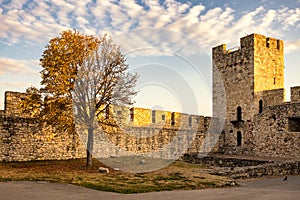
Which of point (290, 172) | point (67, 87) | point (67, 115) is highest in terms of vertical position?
point (67, 87)

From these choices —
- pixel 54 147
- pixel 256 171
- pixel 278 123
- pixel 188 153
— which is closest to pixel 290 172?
pixel 256 171

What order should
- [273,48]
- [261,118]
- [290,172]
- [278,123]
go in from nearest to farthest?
[290,172]
[278,123]
[261,118]
[273,48]

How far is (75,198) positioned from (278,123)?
19477mm

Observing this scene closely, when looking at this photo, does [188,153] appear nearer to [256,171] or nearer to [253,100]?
[253,100]

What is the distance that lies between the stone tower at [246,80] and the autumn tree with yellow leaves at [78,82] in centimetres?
1405

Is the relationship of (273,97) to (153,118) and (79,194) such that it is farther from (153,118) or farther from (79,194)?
(79,194)

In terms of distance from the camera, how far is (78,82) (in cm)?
1611

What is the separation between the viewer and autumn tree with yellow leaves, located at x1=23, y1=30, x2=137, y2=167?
1567 cm

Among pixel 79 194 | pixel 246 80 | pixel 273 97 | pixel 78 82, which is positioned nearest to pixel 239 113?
pixel 246 80

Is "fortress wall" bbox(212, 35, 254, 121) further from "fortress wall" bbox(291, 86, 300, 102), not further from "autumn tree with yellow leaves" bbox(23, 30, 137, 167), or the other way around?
"autumn tree with yellow leaves" bbox(23, 30, 137, 167)

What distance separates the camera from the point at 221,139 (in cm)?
2992

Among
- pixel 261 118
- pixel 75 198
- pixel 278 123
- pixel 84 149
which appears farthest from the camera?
pixel 261 118

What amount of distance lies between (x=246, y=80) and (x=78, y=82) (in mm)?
16337

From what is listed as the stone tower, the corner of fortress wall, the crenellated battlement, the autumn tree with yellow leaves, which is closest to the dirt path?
the autumn tree with yellow leaves
